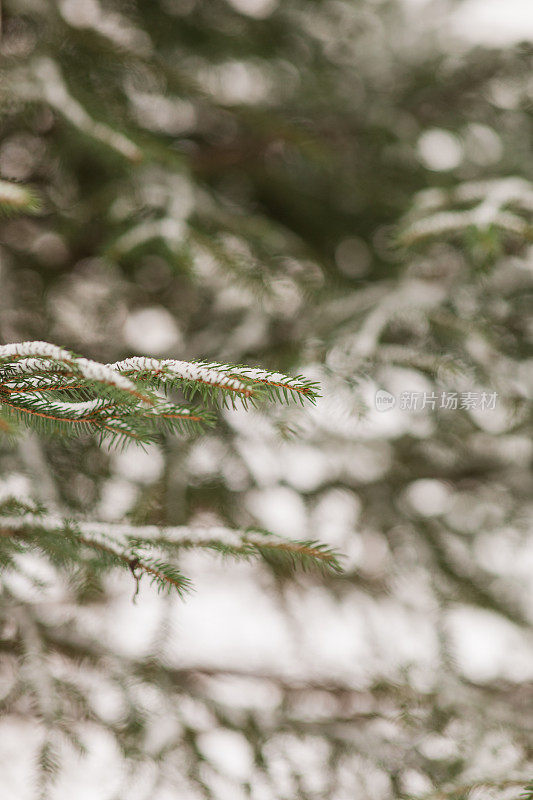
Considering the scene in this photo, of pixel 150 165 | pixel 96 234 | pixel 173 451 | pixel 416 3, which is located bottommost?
pixel 173 451

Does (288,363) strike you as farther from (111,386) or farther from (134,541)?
(111,386)

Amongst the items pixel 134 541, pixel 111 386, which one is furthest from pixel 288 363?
pixel 111 386

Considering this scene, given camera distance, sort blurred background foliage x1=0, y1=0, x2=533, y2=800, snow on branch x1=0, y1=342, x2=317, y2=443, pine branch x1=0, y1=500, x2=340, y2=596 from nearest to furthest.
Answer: snow on branch x1=0, y1=342, x2=317, y2=443 → pine branch x1=0, y1=500, x2=340, y2=596 → blurred background foliage x1=0, y1=0, x2=533, y2=800

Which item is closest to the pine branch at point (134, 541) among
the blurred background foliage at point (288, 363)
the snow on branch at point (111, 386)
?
the blurred background foliage at point (288, 363)

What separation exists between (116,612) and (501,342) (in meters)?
1.99

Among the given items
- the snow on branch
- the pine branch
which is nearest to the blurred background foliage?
the pine branch

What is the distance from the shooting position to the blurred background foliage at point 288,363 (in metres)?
1.67

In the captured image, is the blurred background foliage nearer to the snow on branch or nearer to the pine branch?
the pine branch

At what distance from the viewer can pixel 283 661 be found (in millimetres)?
2787

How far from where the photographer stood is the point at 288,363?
1.73 meters

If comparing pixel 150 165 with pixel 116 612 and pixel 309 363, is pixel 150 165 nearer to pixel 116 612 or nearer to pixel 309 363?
pixel 309 363

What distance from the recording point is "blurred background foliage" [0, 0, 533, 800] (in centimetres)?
167

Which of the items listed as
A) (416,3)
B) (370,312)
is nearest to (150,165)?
(370,312)

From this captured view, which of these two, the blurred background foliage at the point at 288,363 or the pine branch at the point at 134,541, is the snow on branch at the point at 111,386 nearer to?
the pine branch at the point at 134,541
